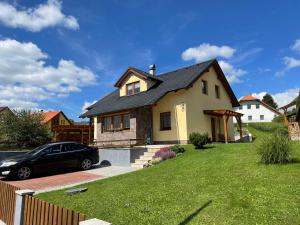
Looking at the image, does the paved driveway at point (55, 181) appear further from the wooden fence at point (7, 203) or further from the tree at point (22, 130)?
the tree at point (22, 130)

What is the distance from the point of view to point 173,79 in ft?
83.3

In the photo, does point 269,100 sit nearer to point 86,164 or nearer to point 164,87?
point 164,87

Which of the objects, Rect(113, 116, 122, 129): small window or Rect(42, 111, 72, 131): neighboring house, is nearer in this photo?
Rect(113, 116, 122, 129): small window

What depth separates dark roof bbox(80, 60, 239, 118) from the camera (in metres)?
22.1

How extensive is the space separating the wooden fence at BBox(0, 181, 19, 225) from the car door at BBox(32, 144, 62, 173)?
309 inches

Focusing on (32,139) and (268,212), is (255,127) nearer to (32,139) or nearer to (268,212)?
(32,139)

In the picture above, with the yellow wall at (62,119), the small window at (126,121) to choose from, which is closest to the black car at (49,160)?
the small window at (126,121)

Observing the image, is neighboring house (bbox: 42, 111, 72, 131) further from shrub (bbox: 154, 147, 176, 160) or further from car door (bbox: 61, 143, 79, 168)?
shrub (bbox: 154, 147, 176, 160)

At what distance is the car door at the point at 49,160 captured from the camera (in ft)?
50.2

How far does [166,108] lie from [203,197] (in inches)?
635

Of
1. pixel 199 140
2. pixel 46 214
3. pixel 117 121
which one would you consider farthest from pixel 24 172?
pixel 117 121

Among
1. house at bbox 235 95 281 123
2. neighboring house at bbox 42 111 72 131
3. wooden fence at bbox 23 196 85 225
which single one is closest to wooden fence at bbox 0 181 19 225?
wooden fence at bbox 23 196 85 225

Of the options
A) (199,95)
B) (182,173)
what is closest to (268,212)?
(182,173)

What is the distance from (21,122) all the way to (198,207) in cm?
2254
